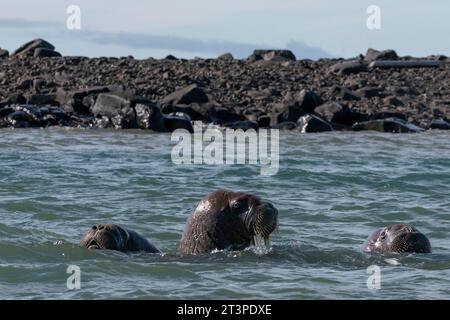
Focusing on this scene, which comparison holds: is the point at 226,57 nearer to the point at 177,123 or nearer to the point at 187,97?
the point at 187,97

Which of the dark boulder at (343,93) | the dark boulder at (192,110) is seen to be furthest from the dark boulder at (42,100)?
the dark boulder at (343,93)

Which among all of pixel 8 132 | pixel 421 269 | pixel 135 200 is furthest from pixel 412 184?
pixel 8 132

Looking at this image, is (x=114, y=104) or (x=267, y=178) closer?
(x=267, y=178)

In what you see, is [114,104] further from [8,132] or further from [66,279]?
[66,279]

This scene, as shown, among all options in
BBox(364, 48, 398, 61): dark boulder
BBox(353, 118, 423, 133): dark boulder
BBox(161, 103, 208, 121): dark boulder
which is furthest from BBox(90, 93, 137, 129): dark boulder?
BBox(364, 48, 398, 61): dark boulder

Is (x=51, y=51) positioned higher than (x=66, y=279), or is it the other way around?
(x=51, y=51)

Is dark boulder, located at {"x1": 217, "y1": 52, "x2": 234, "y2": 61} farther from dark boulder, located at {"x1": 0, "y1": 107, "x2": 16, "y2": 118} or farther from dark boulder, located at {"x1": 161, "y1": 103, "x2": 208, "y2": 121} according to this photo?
dark boulder, located at {"x1": 0, "y1": 107, "x2": 16, "y2": 118}

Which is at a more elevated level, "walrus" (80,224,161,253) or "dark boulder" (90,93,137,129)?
"dark boulder" (90,93,137,129)

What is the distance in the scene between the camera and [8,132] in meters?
25.9

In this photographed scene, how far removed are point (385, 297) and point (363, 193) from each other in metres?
7.81

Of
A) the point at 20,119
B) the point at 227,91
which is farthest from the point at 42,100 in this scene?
the point at 227,91

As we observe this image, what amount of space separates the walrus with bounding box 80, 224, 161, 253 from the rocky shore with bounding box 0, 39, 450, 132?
15714mm

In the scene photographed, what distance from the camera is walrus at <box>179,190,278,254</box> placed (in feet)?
34.2

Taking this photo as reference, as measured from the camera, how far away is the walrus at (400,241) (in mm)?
11250
